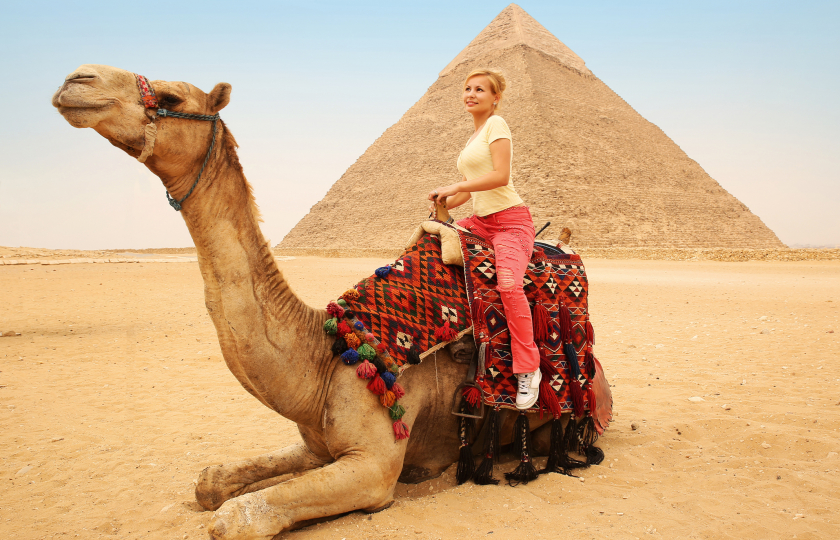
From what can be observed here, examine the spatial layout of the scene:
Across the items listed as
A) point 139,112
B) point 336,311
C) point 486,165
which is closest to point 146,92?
point 139,112

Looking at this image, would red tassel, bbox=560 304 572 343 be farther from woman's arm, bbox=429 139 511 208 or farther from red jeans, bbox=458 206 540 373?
woman's arm, bbox=429 139 511 208

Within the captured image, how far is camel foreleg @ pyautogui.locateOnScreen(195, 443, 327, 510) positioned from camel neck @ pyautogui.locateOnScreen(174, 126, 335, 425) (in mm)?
292

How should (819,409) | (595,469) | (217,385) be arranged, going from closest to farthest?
(595,469) → (819,409) → (217,385)

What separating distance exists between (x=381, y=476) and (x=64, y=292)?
11336 millimetres

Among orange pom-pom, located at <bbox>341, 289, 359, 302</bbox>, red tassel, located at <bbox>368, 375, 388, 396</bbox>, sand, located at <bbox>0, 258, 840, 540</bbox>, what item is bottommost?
sand, located at <bbox>0, 258, 840, 540</bbox>

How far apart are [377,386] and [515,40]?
84940mm

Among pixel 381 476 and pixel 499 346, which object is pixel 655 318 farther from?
pixel 381 476

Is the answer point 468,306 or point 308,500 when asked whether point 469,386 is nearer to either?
point 468,306

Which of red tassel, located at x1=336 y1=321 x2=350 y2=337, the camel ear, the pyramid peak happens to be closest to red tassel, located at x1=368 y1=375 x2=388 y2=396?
red tassel, located at x1=336 y1=321 x2=350 y2=337

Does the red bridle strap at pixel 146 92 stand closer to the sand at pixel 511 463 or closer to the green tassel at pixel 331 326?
the green tassel at pixel 331 326

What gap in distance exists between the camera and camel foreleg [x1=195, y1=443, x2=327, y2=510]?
2381mm

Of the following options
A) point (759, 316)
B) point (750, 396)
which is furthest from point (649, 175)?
point (750, 396)

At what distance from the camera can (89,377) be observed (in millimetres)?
4898

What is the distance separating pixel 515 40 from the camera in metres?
80.1
